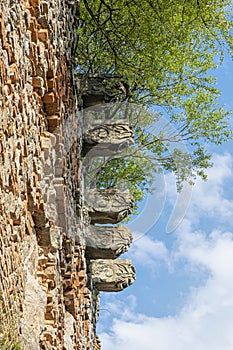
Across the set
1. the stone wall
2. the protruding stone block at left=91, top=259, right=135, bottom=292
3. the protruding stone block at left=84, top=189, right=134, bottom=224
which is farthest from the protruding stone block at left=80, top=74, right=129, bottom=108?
the protruding stone block at left=91, top=259, right=135, bottom=292

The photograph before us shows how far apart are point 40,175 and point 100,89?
2881 millimetres

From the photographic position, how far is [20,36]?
4.03 metres

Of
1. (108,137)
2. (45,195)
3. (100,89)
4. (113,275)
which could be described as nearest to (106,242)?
(113,275)

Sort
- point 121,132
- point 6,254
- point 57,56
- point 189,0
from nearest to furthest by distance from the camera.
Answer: point 6,254
point 57,56
point 121,132
point 189,0

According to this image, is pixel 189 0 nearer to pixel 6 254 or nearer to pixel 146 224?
pixel 146 224

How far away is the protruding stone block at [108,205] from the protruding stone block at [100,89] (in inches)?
45.7

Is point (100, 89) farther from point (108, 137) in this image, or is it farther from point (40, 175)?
point (40, 175)

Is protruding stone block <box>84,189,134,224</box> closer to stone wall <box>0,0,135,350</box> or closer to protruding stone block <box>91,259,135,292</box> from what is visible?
stone wall <box>0,0,135,350</box>

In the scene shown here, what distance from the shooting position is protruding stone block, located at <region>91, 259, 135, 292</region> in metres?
8.09

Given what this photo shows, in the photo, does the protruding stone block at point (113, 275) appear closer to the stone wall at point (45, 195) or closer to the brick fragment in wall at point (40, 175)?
the stone wall at point (45, 195)

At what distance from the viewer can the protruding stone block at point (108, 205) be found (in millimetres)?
7285

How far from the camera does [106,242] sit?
288 inches

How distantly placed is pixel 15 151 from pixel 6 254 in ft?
2.23

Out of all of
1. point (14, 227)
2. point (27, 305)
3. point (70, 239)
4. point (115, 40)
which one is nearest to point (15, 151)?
Answer: point (14, 227)
